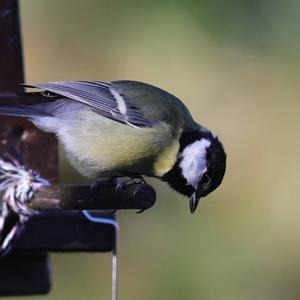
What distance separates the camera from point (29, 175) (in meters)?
2.44

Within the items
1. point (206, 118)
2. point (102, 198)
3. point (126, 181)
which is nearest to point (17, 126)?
point (126, 181)

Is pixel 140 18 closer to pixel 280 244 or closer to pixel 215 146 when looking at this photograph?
pixel 280 244

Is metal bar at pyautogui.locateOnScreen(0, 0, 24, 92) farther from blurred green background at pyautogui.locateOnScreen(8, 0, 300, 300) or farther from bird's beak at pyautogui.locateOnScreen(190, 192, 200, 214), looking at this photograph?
blurred green background at pyautogui.locateOnScreen(8, 0, 300, 300)

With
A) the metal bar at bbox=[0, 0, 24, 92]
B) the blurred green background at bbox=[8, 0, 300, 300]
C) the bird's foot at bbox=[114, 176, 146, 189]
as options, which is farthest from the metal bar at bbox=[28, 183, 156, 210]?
the blurred green background at bbox=[8, 0, 300, 300]

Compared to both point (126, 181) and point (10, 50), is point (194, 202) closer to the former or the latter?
point (126, 181)

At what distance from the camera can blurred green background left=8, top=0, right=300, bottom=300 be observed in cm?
380

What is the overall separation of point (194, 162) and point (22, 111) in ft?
1.60

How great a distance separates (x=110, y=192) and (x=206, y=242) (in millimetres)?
1822

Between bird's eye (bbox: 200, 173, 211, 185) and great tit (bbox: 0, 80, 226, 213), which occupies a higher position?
great tit (bbox: 0, 80, 226, 213)

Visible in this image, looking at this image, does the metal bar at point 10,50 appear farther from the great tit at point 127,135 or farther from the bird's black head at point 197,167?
the bird's black head at point 197,167

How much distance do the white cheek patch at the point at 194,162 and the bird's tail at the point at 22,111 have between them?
0.42 metres

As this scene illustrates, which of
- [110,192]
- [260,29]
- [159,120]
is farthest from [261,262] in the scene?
[110,192]

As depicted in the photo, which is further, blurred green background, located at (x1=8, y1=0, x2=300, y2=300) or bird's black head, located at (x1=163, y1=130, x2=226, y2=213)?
blurred green background, located at (x1=8, y1=0, x2=300, y2=300)

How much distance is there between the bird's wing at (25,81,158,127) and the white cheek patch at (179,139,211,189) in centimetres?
14
